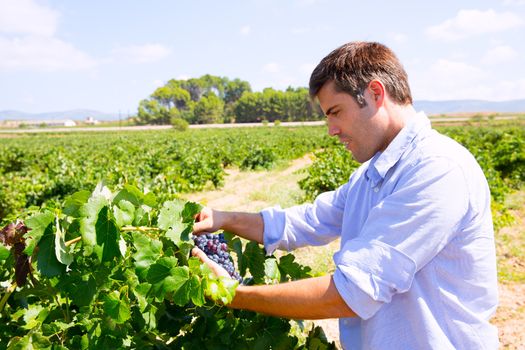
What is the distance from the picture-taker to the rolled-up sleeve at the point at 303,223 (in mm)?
2137

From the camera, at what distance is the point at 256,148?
2041 centimetres

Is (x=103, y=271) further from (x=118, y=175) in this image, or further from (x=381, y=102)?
(x=118, y=175)

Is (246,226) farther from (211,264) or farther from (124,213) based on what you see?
(124,213)

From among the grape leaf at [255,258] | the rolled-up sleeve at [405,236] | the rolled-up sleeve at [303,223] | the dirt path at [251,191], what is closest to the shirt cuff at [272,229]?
the rolled-up sleeve at [303,223]

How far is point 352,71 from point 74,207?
3.66ft

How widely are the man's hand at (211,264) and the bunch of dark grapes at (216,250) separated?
6cm

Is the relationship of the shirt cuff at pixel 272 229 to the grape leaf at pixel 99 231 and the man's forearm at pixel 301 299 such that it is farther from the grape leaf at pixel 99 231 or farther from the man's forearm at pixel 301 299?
the grape leaf at pixel 99 231

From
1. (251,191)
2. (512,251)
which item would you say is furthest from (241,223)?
(251,191)

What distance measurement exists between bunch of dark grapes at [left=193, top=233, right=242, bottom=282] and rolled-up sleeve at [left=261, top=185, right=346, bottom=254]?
15.2 inches

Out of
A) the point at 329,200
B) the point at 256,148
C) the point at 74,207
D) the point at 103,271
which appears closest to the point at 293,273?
the point at 329,200

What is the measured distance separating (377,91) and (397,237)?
552 millimetres

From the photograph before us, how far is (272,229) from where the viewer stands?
7.02 feet

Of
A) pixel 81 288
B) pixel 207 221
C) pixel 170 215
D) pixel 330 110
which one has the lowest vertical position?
pixel 81 288

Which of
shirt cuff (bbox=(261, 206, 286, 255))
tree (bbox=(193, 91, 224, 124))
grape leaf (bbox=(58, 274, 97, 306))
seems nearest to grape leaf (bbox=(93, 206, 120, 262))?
grape leaf (bbox=(58, 274, 97, 306))
